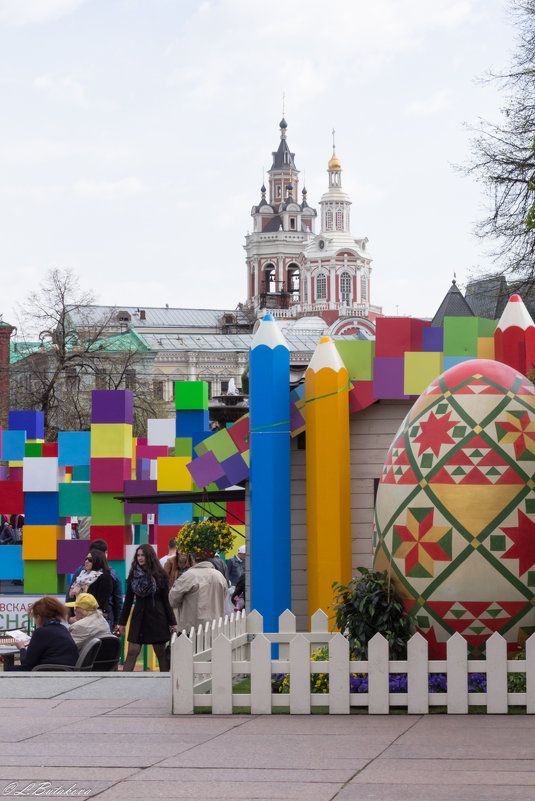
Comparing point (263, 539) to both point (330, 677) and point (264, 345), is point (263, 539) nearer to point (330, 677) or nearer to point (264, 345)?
point (264, 345)

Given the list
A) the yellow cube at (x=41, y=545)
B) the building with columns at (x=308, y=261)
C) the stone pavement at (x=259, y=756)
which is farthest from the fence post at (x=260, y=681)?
the building with columns at (x=308, y=261)

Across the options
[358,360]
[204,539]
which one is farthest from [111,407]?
[358,360]

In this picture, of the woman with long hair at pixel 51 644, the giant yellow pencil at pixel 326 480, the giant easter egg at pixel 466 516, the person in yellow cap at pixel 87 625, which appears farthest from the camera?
the giant yellow pencil at pixel 326 480

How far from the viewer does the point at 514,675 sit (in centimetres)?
888

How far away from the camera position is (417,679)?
837cm

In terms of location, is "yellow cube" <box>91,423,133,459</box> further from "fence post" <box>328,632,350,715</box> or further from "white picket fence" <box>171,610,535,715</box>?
"fence post" <box>328,632,350,715</box>

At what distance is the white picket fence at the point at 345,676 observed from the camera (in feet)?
27.2

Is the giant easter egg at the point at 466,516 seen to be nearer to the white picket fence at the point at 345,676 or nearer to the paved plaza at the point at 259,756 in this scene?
the white picket fence at the point at 345,676

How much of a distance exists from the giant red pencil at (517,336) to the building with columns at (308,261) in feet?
353

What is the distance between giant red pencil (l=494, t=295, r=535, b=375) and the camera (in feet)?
42.1

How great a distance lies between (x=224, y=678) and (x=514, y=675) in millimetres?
2099

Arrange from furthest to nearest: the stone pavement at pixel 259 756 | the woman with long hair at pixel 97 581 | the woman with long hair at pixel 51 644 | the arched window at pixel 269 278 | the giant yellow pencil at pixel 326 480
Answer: the arched window at pixel 269 278, the woman with long hair at pixel 97 581, the giant yellow pencil at pixel 326 480, the woman with long hair at pixel 51 644, the stone pavement at pixel 259 756

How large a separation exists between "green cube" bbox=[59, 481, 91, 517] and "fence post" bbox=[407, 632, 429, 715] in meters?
11.2

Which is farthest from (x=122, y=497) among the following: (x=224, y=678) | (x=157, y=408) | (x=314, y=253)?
(x=314, y=253)
